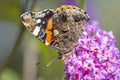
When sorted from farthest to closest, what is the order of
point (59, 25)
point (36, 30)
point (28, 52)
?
point (28, 52)
point (59, 25)
point (36, 30)

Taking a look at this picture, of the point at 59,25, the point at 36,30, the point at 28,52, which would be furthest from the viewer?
the point at 28,52

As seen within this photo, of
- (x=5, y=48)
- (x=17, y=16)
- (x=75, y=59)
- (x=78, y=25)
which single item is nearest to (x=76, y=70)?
(x=75, y=59)

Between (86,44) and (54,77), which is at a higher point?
(86,44)

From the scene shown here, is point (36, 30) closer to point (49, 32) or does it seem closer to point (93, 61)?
point (49, 32)

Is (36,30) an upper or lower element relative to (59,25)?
lower

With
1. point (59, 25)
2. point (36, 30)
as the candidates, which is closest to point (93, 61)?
point (59, 25)

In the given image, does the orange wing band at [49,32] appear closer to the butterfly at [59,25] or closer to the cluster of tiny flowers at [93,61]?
the butterfly at [59,25]

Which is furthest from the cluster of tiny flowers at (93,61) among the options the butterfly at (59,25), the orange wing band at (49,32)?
the orange wing band at (49,32)

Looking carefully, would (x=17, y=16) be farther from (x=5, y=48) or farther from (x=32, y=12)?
(x=5, y=48)
